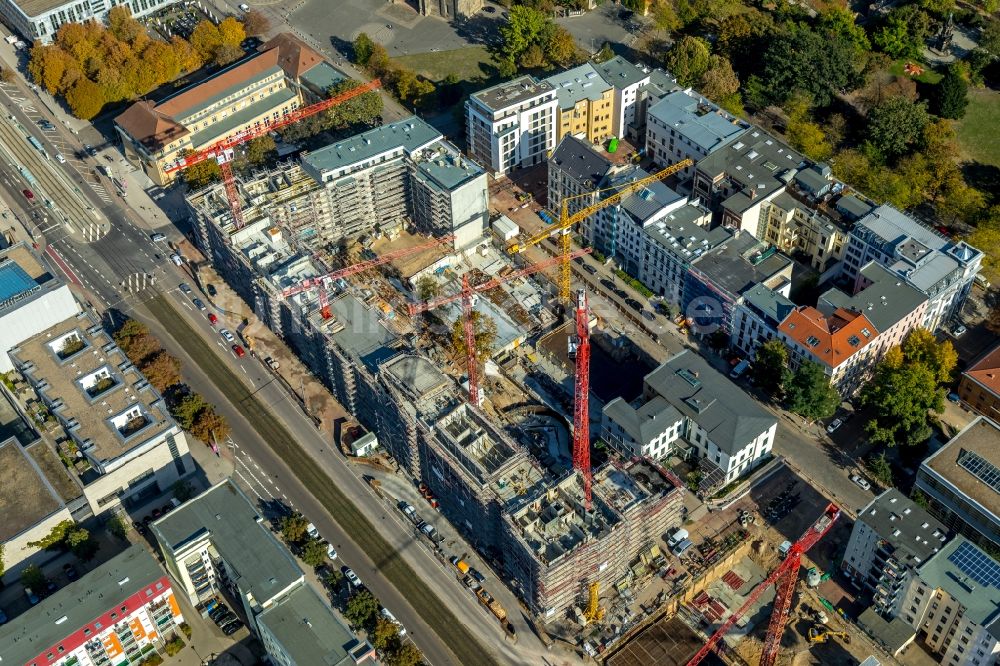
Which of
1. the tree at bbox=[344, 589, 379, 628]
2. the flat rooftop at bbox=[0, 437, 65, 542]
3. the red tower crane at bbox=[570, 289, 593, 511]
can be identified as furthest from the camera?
the flat rooftop at bbox=[0, 437, 65, 542]

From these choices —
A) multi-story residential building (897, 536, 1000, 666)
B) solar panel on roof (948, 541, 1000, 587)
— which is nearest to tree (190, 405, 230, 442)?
multi-story residential building (897, 536, 1000, 666)

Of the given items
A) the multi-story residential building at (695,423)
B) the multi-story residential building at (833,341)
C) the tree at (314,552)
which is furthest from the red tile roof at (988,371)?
the tree at (314,552)

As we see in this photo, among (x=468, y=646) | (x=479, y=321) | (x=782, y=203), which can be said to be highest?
(x=782, y=203)

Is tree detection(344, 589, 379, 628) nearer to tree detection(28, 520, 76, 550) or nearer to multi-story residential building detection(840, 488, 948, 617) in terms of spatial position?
tree detection(28, 520, 76, 550)

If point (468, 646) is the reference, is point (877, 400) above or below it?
above

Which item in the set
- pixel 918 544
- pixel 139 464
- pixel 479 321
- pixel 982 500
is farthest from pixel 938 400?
pixel 139 464

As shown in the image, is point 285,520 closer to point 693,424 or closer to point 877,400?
point 693,424

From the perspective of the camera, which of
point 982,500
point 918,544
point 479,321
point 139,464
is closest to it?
point 918,544

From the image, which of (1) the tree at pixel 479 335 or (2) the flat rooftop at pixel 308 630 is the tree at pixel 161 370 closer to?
(1) the tree at pixel 479 335
